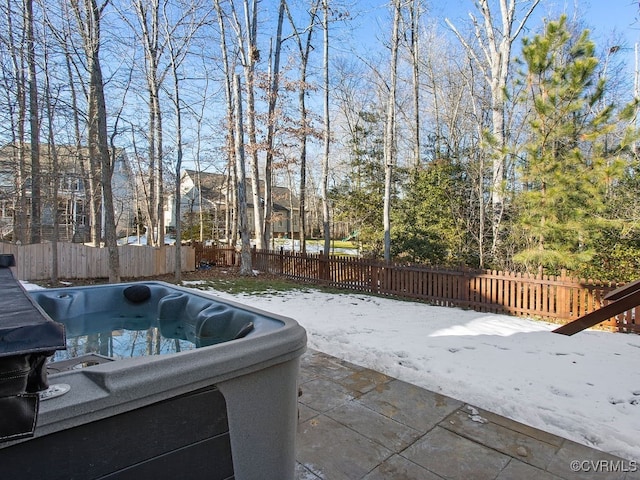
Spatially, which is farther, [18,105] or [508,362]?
[18,105]

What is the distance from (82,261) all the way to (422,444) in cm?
1024

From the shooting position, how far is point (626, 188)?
716 centimetres

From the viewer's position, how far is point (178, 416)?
1.37m

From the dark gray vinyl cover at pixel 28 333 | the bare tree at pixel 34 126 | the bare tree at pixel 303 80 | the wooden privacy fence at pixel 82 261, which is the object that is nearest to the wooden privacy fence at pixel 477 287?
the bare tree at pixel 303 80

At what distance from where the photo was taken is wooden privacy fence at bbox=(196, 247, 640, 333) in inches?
224

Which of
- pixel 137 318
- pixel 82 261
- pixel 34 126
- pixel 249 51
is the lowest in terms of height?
pixel 137 318

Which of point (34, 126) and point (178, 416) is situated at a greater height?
point (34, 126)

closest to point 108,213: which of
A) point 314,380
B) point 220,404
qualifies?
point 314,380

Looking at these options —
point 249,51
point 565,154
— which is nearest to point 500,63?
point 565,154

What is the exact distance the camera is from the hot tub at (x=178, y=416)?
1119mm

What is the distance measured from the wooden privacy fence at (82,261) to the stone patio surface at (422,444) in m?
9.16

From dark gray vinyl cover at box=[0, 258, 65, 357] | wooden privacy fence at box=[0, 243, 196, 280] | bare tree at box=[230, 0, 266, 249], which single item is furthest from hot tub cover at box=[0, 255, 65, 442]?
bare tree at box=[230, 0, 266, 249]

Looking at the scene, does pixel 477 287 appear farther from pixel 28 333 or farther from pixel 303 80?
pixel 303 80

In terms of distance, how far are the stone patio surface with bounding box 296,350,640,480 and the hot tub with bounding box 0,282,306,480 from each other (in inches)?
19.4
